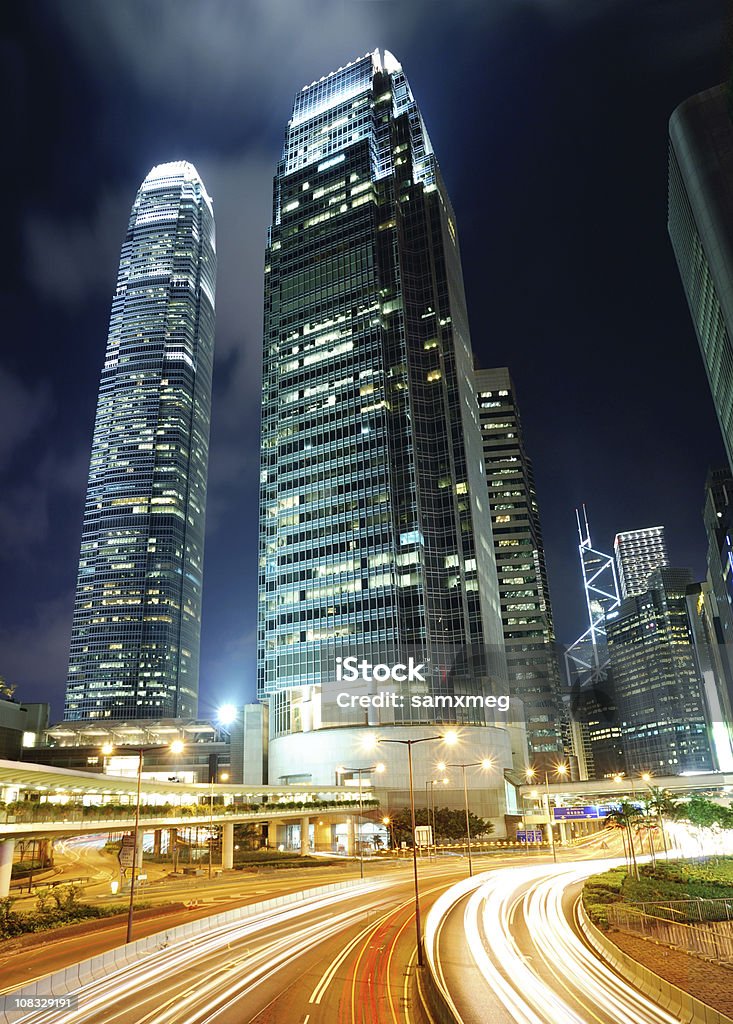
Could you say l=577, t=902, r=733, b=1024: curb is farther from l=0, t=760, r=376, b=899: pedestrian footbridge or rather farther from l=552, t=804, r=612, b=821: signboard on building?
l=552, t=804, r=612, b=821: signboard on building

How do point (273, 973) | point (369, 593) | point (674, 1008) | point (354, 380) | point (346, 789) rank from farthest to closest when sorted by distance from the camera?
point (354, 380)
point (369, 593)
point (346, 789)
point (273, 973)
point (674, 1008)

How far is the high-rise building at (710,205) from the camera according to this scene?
104 meters

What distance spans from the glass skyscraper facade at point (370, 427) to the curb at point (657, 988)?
4191 inches

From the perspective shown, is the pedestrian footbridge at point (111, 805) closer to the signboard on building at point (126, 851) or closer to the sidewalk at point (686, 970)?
the signboard on building at point (126, 851)

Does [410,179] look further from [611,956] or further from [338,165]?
[611,956]

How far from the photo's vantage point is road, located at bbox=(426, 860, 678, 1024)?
26016mm

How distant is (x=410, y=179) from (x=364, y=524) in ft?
320

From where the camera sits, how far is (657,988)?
27.8 m

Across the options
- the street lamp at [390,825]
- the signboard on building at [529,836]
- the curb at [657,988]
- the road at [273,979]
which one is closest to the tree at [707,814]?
the signboard on building at [529,836]

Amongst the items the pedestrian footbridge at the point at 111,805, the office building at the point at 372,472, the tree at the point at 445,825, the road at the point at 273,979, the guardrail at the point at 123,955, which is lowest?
the road at the point at 273,979

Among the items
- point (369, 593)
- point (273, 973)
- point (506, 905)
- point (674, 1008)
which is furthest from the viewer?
point (369, 593)

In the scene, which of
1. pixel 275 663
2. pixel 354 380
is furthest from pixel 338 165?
pixel 275 663

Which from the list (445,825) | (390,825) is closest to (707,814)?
(445,825)

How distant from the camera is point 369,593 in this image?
15150 centimetres
